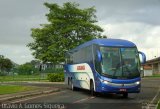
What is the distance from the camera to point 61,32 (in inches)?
2371

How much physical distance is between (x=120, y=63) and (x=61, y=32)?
3646cm

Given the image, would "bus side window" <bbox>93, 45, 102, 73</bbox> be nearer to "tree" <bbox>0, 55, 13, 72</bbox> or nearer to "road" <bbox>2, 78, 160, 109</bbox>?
"road" <bbox>2, 78, 160, 109</bbox>

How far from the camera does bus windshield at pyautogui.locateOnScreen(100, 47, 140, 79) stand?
24188 millimetres

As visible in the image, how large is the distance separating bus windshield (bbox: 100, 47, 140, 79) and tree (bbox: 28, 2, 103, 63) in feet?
112

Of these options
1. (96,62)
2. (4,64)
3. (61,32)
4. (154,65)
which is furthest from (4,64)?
(96,62)

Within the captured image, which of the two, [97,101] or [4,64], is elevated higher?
[4,64]

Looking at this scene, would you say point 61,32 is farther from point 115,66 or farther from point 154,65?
point 154,65

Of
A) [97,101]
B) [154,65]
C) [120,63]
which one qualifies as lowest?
[97,101]

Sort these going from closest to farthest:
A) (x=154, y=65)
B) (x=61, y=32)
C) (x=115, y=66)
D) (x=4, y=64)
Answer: (x=115, y=66), (x=61, y=32), (x=154, y=65), (x=4, y=64)

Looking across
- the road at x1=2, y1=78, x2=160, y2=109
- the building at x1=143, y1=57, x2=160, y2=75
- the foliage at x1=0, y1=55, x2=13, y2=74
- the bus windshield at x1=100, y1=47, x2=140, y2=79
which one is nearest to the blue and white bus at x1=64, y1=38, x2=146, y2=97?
the bus windshield at x1=100, y1=47, x2=140, y2=79

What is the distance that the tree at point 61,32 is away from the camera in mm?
59406

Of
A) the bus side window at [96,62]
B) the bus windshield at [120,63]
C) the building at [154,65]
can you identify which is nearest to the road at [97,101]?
the bus windshield at [120,63]

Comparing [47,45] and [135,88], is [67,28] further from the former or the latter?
[135,88]

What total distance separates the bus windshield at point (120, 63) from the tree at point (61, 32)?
112 feet
